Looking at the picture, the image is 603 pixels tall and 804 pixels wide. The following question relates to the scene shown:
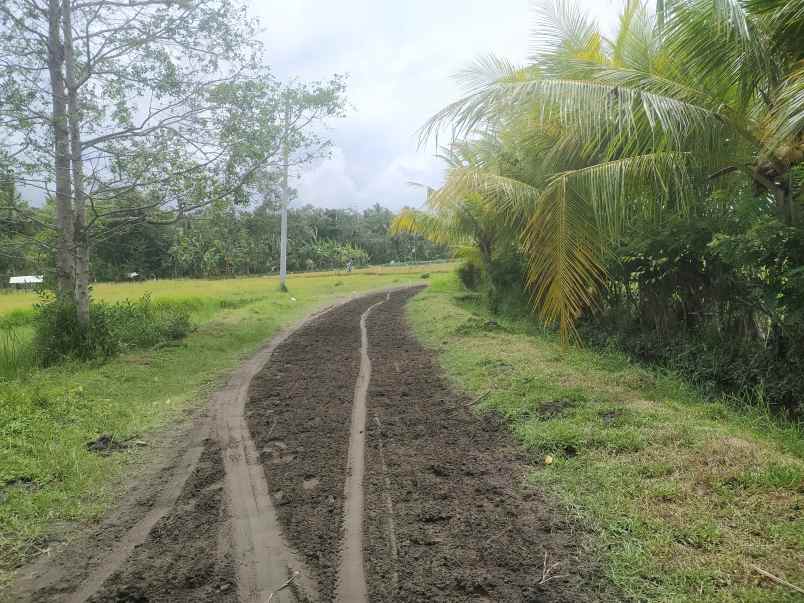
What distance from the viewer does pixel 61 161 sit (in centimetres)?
867

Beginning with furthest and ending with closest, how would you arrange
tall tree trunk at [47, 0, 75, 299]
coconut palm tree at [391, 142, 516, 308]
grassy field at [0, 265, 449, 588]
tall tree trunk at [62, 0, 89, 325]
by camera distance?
coconut palm tree at [391, 142, 516, 308]
tall tree trunk at [62, 0, 89, 325]
tall tree trunk at [47, 0, 75, 299]
grassy field at [0, 265, 449, 588]

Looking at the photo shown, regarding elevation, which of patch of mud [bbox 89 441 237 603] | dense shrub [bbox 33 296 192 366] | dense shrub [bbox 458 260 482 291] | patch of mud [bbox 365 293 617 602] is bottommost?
patch of mud [bbox 89 441 237 603]

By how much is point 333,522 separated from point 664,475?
7.10 feet

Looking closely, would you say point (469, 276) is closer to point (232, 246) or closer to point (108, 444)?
point (232, 246)

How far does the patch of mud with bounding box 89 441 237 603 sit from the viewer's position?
2.56 m

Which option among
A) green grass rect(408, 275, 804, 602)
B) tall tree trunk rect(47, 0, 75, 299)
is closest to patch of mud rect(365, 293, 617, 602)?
green grass rect(408, 275, 804, 602)

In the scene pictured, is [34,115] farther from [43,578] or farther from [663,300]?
[663,300]

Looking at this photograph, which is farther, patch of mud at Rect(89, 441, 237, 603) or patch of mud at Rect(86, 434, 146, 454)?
patch of mud at Rect(86, 434, 146, 454)

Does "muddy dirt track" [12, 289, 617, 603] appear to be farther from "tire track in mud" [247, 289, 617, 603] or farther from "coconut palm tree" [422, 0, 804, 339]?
"coconut palm tree" [422, 0, 804, 339]

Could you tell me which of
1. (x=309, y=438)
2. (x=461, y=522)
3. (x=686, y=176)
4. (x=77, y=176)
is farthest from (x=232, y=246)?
(x=461, y=522)

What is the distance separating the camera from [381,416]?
5309 millimetres

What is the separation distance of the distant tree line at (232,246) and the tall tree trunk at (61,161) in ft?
1.18

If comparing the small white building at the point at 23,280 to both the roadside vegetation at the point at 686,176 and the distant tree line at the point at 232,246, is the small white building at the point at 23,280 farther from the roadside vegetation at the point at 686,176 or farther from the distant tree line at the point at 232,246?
the roadside vegetation at the point at 686,176

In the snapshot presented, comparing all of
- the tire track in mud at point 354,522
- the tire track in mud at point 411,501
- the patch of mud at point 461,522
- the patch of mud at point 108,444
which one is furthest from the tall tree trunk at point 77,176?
the patch of mud at point 461,522
